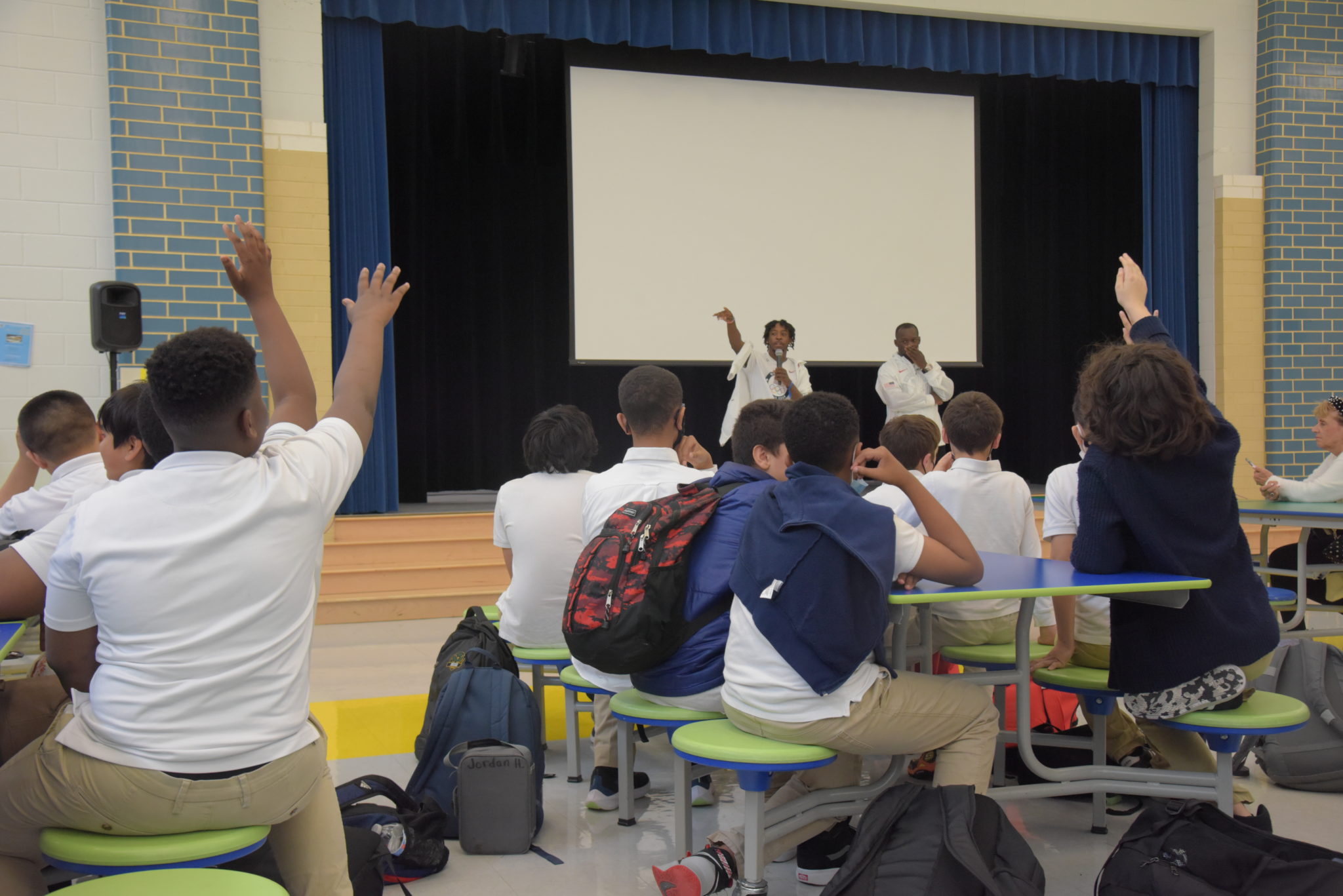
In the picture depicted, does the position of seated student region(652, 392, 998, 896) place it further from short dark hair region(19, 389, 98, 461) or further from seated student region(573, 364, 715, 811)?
short dark hair region(19, 389, 98, 461)

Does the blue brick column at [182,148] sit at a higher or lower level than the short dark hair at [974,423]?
higher

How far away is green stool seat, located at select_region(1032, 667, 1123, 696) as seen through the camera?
7.18 ft

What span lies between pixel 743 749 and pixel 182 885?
2.91ft

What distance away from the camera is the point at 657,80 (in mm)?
7094

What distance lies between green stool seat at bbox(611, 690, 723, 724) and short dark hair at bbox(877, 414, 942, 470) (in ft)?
3.64

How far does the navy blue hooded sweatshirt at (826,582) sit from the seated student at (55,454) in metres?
1.57

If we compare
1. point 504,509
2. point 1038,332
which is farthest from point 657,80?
point 504,509

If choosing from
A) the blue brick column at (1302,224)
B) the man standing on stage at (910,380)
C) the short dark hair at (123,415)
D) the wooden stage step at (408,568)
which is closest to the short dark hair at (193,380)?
the short dark hair at (123,415)

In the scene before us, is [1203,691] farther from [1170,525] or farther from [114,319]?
[114,319]

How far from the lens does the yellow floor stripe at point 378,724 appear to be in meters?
3.20

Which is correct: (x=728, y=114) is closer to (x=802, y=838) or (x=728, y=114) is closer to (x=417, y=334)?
(x=417, y=334)

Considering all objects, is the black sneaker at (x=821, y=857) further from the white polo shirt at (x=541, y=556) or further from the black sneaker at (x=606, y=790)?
the white polo shirt at (x=541, y=556)

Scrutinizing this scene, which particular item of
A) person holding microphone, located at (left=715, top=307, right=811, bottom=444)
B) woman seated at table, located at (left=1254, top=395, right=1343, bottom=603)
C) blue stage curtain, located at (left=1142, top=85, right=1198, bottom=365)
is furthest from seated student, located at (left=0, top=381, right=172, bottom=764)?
blue stage curtain, located at (left=1142, top=85, right=1198, bottom=365)

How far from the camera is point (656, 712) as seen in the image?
82.8 inches
